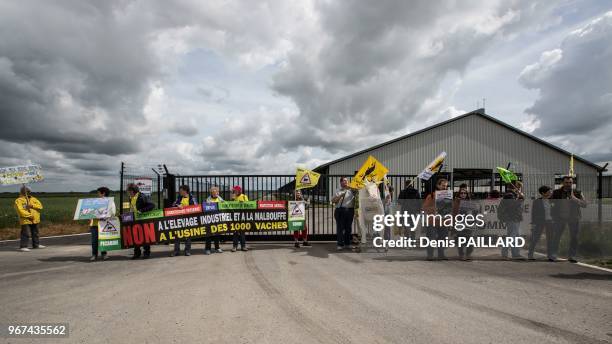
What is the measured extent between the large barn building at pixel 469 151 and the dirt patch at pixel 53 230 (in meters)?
18.0

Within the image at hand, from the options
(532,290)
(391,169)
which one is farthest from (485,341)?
(391,169)

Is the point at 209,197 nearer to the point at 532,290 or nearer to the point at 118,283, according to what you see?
the point at 118,283

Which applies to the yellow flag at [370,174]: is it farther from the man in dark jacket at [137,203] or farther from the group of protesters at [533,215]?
the man in dark jacket at [137,203]

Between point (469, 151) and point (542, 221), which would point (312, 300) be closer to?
point (542, 221)

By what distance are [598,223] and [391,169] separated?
17890 mm

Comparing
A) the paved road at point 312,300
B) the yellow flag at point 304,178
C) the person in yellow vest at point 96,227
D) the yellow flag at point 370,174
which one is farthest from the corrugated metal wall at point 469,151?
the person in yellow vest at point 96,227

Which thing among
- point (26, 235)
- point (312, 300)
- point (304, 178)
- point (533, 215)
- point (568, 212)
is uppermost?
point (304, 178)

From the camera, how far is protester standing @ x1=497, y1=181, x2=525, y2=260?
821 centimetres

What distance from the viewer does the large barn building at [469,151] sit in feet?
90.3

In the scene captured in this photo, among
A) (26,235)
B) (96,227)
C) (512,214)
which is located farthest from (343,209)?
(26,235)

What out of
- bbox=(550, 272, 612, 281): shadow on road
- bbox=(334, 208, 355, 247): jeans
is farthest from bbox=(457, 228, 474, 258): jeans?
bbox=(334, 208, 355, 247): jeans

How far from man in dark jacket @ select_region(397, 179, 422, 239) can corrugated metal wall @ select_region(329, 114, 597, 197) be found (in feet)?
58.1

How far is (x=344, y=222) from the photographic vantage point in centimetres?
924

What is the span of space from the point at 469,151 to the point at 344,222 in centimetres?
2325
